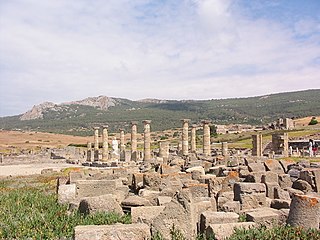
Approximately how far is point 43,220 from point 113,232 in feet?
10.9

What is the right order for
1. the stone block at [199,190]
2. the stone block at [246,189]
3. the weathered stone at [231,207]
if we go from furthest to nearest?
the stone block at [199,190]
the stone block at [246,189]
the weathered stone at [231,207]

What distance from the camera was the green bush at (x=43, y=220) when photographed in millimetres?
8828

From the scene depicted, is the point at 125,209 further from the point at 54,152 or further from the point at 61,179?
the point at 54,152

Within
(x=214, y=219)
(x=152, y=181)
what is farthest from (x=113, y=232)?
(x=152, y=181)

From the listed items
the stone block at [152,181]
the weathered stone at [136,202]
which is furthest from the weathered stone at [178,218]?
the stone block at [152,181]

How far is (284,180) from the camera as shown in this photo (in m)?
14.2

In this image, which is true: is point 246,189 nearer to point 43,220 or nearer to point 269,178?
point 269,178

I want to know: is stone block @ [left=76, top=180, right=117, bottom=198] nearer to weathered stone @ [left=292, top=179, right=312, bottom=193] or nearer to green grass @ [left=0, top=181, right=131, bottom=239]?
green grass @ [left=0, top=181, right=131, bottom=239]

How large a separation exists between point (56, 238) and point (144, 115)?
562ft

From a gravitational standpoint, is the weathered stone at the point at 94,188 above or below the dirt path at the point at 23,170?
above

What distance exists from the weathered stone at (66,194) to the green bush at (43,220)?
25 centimetres

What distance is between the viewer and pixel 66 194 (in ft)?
41.2

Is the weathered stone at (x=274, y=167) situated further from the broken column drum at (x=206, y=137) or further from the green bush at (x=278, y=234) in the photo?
the broken column drum at (x=206, y=137)

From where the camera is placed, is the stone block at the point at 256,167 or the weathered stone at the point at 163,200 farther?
the stone block at the point at 256,167
